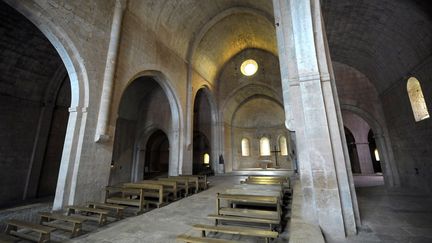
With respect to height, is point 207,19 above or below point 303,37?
above

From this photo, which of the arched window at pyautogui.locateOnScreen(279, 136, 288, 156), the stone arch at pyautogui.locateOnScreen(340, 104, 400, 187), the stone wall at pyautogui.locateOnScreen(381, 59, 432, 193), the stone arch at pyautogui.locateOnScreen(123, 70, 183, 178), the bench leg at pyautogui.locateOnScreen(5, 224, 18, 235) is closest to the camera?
the bench leg at pyautogui.locateOnScreen(5, 224, 18, 235)

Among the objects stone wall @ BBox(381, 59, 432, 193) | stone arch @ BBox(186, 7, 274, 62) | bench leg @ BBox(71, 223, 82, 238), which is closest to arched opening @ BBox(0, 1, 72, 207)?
bench leg @ BBox(71, 223, 82, 238)

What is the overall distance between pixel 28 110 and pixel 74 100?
5.09m

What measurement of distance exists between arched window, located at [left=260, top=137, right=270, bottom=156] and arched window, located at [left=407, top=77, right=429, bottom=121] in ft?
43.2

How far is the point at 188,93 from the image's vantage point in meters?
11.9

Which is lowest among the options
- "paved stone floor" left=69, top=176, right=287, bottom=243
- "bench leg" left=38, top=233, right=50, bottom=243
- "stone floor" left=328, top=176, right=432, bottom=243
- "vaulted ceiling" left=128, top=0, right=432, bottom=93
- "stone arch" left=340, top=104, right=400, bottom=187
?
"stone floor" left=328, top=176, right=432, bottom=243

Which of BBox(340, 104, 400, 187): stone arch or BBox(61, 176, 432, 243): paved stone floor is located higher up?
BBox(340, 104, 400, 187): stone arch

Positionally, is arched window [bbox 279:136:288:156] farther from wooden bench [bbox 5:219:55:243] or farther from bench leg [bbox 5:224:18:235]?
bench leg [bbox 5:224:18:235]

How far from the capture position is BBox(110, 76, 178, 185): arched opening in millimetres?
12188

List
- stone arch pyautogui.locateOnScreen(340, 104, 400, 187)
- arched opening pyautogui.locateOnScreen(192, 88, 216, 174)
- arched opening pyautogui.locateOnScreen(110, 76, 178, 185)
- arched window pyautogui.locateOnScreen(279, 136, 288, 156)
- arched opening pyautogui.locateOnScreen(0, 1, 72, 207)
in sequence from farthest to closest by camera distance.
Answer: arched window pyautogui.locateOnScreen(279, 136, 288, 156)
arched opening pyautogui.locateOnScreen(192, 88, 216, 174)
arched opening pyautogui.locateOnScreen(110, 76, 178, 185)
stone arch pyautogui.locateOnScreen(340, 104, 400, 187)
arched opening pyautogui.locateOnScreen(0, 1, 72, 207)

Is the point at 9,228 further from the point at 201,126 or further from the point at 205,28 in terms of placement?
the point at 201,126

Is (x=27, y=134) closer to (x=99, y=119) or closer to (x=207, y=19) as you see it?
(x=99, y=119)

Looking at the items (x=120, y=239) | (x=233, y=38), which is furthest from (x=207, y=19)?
(x=120, y=239)

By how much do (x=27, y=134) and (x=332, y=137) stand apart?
40.3ft
